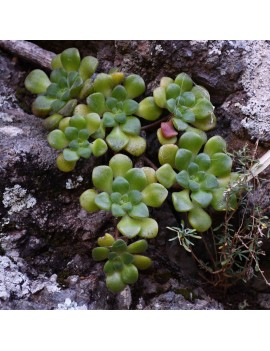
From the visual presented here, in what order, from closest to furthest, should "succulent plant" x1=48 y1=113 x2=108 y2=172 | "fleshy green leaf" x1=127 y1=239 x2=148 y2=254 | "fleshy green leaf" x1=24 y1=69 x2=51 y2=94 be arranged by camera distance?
"fleshy green leaf" x1=127 y1=239 x2=148 y2=254, "succulent plant" x1=48 y1=113 x2=108 y2=172, "fleshy green leaf" x1=24 y1=69 x2=51 y2=94

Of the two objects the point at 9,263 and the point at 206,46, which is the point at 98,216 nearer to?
the point at 9,263

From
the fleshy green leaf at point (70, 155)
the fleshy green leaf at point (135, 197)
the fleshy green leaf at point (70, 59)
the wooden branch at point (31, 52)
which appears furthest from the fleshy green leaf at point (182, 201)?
the wooden branch at point (31, 52)

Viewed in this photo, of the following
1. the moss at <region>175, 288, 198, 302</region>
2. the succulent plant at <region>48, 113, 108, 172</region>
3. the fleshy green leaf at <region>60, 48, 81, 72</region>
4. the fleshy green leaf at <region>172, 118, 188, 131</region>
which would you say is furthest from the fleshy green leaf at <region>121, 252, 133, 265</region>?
the fleshy green leaf at <region>60, 48, 81, 72</region>

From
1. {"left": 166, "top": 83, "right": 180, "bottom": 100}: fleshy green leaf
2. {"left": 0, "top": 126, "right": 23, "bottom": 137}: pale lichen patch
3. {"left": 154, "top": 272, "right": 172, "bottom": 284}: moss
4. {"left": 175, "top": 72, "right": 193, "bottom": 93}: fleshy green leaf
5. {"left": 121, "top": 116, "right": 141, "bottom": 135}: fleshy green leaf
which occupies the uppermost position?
{"left": 175, "top": 72, "right": 193, "bottom": 93}: fleshy green leaf

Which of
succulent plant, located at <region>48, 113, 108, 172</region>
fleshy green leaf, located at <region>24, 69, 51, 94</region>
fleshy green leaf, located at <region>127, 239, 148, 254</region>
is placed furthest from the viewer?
fleshy green leaf, located at <region>24, 69, 51, 94</region>

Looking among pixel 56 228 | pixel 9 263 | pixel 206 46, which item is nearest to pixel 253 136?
pixel 206 46

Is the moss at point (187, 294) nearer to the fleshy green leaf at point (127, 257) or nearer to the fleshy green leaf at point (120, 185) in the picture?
the fleshy green leaf at point (127, 257)

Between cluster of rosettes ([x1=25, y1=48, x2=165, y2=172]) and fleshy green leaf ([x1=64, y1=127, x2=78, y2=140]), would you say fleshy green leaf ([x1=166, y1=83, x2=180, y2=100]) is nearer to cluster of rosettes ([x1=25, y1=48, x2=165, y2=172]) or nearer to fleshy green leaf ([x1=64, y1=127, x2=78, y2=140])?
cluster of rosettes ([x1=25, y1=48, x2=165, y2=172])
